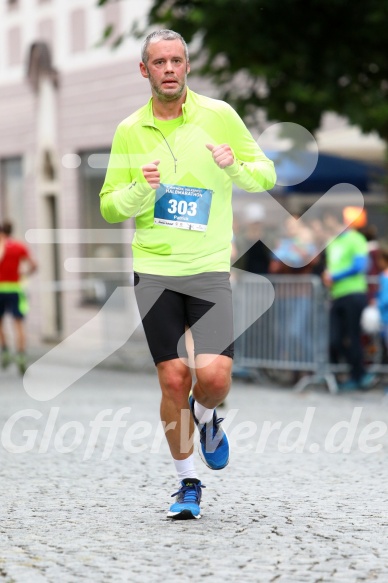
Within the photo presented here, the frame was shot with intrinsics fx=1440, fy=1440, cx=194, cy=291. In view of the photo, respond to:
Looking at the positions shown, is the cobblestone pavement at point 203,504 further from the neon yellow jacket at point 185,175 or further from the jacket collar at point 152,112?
the jacket collar at point 152,112

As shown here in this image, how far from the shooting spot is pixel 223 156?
5.70 m

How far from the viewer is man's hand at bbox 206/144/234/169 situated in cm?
569

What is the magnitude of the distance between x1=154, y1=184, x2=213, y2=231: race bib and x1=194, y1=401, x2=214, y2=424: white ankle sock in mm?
773

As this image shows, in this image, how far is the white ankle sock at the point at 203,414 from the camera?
6.08m

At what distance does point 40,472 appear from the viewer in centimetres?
780

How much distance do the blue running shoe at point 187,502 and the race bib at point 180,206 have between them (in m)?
1.08

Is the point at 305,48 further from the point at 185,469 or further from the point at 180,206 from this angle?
the point at 185,469

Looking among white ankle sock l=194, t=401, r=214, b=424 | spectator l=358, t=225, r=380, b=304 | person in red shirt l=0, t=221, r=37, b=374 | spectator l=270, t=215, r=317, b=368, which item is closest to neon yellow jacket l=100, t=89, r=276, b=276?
white ankle sock l=194, t=401, r=214, b=424

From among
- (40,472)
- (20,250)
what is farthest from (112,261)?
(40,472)

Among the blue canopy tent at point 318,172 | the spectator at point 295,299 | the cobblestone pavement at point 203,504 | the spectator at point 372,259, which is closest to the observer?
the cobblestone pavement at point 203,504

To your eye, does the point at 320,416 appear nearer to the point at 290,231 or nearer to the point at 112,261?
the point at 290,231

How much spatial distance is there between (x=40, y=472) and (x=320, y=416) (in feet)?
14.0

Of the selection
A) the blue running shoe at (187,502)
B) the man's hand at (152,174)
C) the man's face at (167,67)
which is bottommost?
the blue running shoe at (187,502)

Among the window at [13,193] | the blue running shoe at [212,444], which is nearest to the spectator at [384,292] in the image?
the blue running shoe at [212,444]
